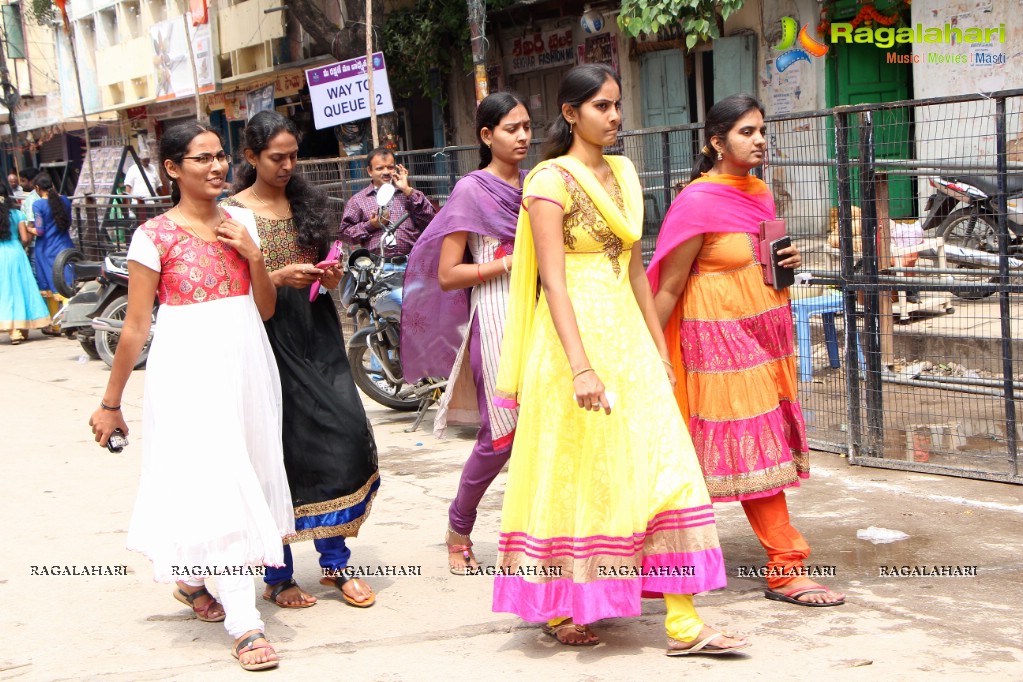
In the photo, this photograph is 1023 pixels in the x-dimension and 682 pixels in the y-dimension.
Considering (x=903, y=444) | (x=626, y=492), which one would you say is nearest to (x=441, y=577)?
(x=626, y=492)

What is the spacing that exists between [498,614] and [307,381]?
105cm

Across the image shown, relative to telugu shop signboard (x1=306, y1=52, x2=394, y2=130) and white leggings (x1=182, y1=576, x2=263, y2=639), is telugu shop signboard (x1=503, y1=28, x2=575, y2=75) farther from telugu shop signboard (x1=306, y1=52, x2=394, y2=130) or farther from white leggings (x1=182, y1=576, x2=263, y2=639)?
white leggings (x1=182, y1=576, x2=263, y2=639)

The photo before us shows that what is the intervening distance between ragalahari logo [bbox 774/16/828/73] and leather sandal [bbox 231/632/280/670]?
10.6 m

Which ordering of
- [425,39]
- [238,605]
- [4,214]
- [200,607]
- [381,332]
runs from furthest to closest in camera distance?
[425,39]
[4,214]
[381,332]
[200,607]
[238,605]

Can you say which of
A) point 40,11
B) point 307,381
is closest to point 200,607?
point 307,381

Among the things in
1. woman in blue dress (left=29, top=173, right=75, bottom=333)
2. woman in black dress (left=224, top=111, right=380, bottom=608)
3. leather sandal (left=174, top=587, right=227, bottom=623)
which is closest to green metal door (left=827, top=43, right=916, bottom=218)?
woman in blue dress (left=29, top=173, right=75, bottom=333)

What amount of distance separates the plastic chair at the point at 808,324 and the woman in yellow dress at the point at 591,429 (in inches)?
113

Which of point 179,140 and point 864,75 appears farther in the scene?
point 864,75

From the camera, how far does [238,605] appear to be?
11.9ft

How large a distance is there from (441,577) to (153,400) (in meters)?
1.34

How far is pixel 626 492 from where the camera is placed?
3.36m

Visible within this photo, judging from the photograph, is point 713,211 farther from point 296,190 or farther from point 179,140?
Result: point 179,140

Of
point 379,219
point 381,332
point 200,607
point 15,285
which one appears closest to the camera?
point 200,607

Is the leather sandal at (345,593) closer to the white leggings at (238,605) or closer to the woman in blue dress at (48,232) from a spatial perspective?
the white leggings at (238,605)
